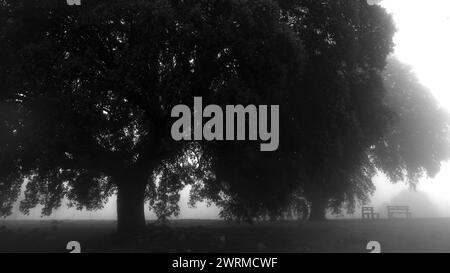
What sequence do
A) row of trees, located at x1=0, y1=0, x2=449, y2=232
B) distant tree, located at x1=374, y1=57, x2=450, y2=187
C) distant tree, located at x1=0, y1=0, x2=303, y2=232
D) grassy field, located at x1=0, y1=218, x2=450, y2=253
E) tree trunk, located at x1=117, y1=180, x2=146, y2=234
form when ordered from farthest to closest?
distant tree, located at x1=374, y1=57, x2=450, y2=187 < tree trunk, located at x1=117, y1=180, x2=146, y2=234 < grassy field, located at x1=0, y1=218, x2=450, y2=253 < row of trees, located at x1=0, y1=0, x2=449, y2=232 < distant tree, located at x1=0, y1=0, x2=303, y2=232

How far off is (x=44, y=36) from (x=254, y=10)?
30.8ft

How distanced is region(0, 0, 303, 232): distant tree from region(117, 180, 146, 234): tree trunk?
3439mm

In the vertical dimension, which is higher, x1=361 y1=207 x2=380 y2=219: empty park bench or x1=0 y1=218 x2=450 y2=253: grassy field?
x1=361 y1=207 x2=380 y2=219: empty park bench

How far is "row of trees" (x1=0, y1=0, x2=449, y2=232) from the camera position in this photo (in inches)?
639

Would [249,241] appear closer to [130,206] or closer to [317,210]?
[130,206]

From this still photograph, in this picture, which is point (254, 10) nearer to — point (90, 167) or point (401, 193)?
point (90, 167)

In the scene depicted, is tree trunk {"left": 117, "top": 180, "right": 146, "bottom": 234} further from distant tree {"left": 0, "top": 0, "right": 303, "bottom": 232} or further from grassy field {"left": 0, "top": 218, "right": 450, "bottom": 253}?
distant tree {"left": 0, "top": 0, "right": 303, "bottom": 232}

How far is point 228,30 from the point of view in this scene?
16.2 metres

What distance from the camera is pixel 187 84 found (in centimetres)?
1692

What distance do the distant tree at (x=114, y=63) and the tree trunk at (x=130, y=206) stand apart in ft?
11.3

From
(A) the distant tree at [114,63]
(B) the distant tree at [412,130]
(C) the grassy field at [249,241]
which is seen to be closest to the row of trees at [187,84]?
(A) the distant tree at [114,63]

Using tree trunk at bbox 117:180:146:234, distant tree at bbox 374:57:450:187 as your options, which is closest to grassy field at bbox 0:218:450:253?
tree trunk at bbox 117:180:146:234
